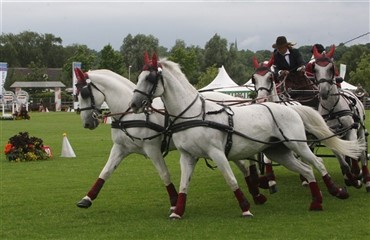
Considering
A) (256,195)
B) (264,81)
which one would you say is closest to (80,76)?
(264,81)

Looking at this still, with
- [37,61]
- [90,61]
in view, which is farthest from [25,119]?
[37,61]

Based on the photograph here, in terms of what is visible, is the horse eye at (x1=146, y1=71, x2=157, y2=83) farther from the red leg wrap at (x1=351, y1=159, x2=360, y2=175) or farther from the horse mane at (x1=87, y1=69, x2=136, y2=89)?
the red leg wrap at (x1=351, y1=159, x2=360, y2=175)

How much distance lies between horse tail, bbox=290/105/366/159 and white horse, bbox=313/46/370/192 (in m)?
0.49

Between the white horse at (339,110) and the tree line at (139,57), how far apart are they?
51.0m

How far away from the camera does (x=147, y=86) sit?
8547 millimetres

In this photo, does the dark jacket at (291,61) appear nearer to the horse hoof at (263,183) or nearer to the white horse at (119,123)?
the horse hoof at (263,183)

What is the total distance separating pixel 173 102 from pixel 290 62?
3.63 m

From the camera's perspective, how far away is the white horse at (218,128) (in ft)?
28.2

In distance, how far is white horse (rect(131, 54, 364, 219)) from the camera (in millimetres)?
8594

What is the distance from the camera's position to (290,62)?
11.6m

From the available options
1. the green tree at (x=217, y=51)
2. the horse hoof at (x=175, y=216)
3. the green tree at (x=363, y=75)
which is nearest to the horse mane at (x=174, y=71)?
the horse hoof at (x=175, y=216)

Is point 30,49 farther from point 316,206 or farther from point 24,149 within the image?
point 316,206

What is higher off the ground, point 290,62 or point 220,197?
point 290,62

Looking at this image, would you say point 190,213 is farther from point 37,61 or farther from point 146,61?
point 37,61
